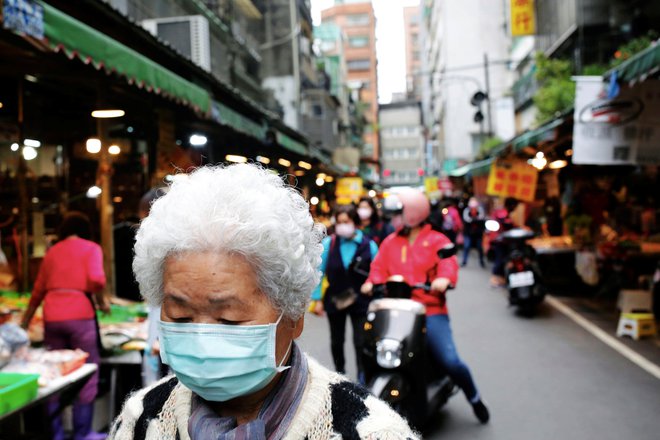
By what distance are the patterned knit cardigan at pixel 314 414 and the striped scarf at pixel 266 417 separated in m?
0.02

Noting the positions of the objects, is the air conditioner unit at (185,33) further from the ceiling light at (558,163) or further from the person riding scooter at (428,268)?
the person riding scooter at (428,268)

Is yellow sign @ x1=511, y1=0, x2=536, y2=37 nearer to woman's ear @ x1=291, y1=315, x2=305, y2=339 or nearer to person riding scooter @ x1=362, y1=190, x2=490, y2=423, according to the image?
person riding scooter @ x1=362, y1=190, x2=490, y2=423

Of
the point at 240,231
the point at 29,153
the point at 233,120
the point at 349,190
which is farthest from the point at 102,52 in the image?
the point at 349,190

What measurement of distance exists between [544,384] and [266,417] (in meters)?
5.60

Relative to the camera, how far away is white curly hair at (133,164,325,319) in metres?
1.44

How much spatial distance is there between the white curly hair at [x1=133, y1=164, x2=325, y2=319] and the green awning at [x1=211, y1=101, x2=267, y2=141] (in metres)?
5.70

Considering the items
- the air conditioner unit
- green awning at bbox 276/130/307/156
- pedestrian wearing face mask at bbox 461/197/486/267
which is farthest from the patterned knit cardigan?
pedestrian wearing face mask at bbox 461/197/486/267

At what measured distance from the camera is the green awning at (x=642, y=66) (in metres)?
5.54

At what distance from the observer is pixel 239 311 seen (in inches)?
57.0

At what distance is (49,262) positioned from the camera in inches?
200

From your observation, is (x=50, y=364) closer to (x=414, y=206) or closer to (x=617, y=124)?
(x=414, y=206)

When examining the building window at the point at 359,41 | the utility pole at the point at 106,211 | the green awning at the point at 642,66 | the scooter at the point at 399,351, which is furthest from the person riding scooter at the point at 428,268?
the building window at the point at 359,41

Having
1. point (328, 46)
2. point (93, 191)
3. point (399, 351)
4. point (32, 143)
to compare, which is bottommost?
point (399, 351)

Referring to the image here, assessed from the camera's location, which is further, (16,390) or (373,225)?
(373,225)
